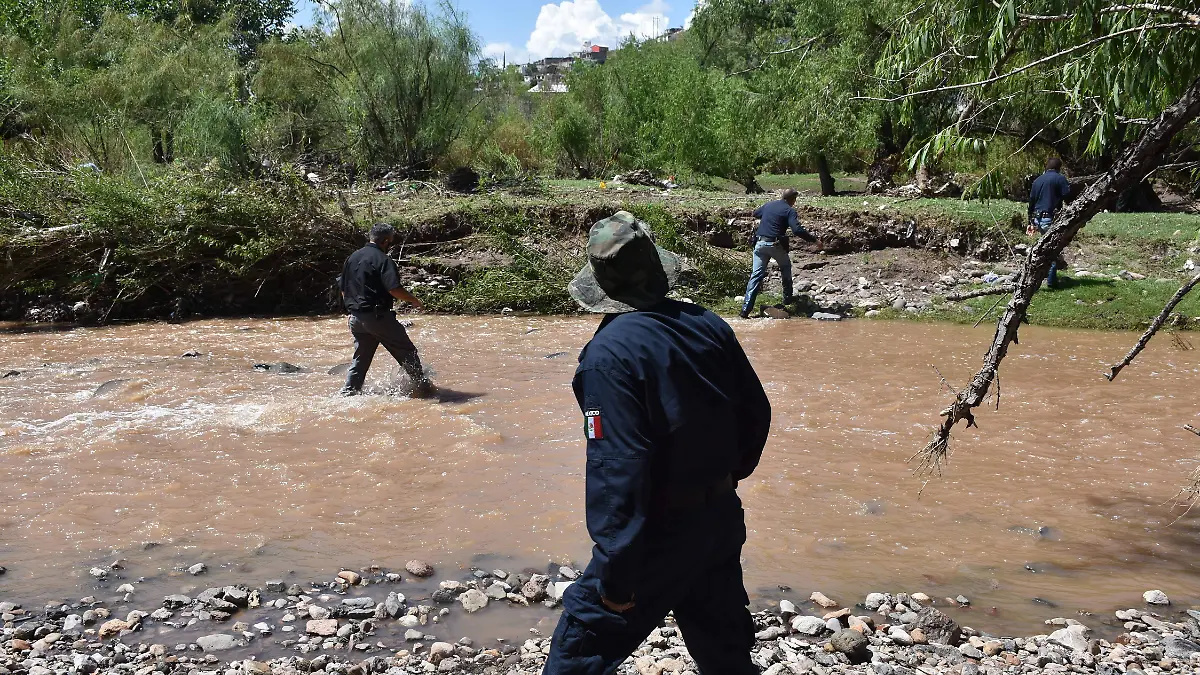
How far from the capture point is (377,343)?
9.15m

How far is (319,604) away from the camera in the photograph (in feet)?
15.9

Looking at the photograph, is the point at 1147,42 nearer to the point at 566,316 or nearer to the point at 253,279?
the point at 566,316

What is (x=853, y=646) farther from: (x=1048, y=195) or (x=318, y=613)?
(x=1048, y=195)

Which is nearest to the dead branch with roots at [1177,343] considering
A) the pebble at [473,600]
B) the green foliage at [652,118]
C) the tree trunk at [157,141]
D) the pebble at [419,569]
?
the pebble at [473,600]

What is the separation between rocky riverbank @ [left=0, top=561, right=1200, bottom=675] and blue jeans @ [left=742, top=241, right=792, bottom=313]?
28.9 feet

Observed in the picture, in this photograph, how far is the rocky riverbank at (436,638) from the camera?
4121 millimetres

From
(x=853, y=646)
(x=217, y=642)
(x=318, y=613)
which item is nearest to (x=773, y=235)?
(x=853, y=646)

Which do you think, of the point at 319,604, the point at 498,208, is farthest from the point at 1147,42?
the point at 498,208

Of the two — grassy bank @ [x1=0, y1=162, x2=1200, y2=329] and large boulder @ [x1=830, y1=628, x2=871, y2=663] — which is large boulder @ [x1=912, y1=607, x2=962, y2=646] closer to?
large boulder @ [x1=830, y1=628, x2=871, y2=663]

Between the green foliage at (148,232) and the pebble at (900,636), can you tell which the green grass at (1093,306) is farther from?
the green foliage at (148,232)

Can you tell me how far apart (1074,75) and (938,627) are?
11.7ft

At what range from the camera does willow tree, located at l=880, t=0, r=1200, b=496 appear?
4.00m

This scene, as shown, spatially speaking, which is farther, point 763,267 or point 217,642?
point 763,267

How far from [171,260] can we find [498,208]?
5016mm
